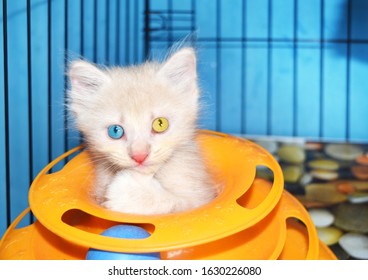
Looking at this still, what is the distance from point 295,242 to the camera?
1693mm

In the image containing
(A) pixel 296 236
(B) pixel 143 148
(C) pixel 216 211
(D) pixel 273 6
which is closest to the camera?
(C) pixel 216 211

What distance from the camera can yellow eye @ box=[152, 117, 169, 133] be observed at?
5.12 feet

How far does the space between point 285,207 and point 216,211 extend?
1.32ft

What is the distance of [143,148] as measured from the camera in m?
1.46

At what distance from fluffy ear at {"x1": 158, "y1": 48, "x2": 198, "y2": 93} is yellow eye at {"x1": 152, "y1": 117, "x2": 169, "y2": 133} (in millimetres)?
219

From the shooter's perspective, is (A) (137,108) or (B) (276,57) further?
(B) (276,57)

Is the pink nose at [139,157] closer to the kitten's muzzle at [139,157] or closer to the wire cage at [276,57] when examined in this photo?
the kitten's muzzle at [139,157]

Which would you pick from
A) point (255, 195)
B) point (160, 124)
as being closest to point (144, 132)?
point (160, 124)

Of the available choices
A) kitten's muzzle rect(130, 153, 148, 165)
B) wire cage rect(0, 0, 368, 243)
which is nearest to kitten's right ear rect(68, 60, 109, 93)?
kitten's muzzle rect(130, 153, 148, 165)

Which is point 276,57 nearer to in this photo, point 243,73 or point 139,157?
point 243,73

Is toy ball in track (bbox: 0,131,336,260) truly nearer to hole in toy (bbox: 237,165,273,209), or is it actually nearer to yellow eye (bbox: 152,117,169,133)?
hole in toy (bbox: 237,165,273,209)

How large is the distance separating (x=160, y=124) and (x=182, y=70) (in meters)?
0.27

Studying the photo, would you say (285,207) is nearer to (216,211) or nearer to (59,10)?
(216,211)
